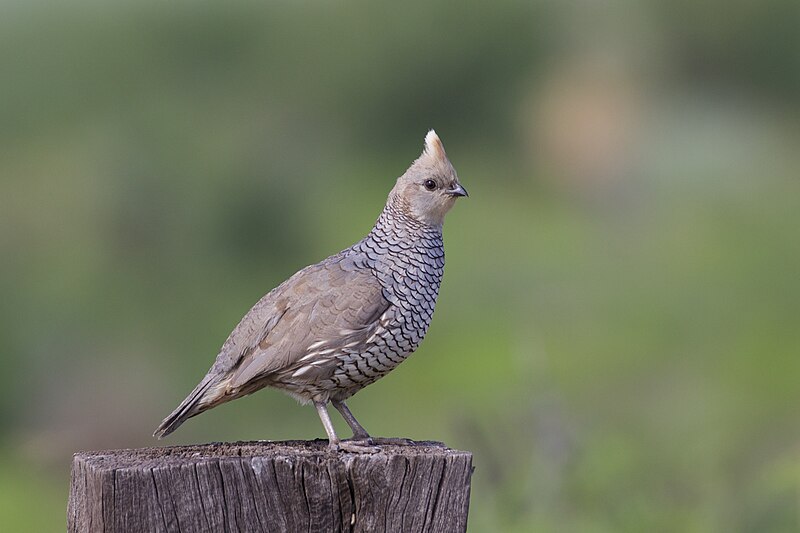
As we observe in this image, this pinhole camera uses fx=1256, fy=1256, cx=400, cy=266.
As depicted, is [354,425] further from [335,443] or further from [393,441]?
[335,443]

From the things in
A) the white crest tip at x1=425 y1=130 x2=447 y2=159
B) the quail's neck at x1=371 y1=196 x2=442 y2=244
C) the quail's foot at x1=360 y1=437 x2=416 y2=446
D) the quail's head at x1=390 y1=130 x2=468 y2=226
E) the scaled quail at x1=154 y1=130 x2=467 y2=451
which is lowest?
the quail's foot at x1=360 y1=437 x2=416 y2=446

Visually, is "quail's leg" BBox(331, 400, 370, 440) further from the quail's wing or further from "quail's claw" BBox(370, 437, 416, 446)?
the quail's wing

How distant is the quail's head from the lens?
4375mm

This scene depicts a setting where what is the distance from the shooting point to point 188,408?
3924mm

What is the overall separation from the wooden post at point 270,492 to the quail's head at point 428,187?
1.23m

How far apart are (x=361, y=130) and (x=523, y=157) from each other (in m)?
1.71

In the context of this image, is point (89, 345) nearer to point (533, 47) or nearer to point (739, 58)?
point (533, 47)

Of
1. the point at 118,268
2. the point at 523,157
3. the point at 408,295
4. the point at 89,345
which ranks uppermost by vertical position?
the point at 523,157

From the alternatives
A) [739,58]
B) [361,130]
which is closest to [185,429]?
[361,130]

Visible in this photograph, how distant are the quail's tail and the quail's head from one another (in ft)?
3.10

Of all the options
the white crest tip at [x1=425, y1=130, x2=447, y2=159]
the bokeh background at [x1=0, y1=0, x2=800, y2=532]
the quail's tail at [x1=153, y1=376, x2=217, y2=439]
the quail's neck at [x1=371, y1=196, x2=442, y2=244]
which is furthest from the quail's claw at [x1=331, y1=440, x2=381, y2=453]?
the bokeh background at [x1=0, y1=0, x2=800, y2=532]

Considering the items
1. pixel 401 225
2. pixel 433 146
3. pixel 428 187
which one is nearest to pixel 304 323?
pixel 401 225

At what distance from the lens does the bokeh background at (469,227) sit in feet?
22.4

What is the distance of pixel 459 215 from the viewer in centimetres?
1070
